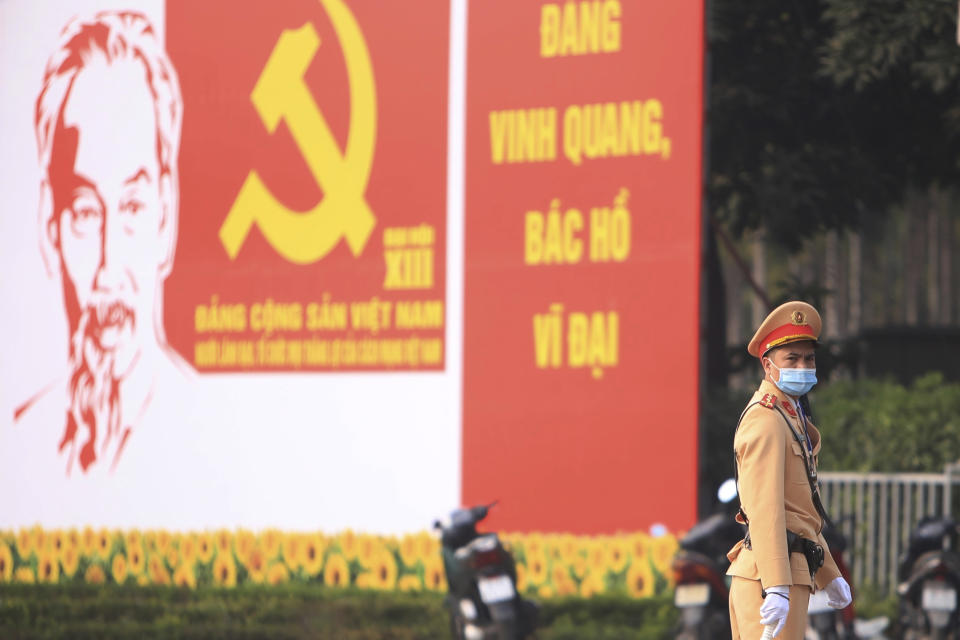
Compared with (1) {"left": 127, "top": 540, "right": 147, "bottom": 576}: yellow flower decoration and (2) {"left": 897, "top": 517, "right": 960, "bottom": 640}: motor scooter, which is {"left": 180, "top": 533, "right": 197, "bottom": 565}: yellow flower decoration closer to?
(1) {"left": 127, "top": 540, "right": 147, "bottom": 576}: yellow flower decoration

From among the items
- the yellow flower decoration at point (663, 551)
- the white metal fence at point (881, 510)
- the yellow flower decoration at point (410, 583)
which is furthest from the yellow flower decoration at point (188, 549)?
the white metal fence at point (881, 510)

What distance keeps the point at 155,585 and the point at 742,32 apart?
25.4 ft

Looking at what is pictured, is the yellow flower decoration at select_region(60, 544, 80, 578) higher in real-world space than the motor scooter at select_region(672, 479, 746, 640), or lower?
lower

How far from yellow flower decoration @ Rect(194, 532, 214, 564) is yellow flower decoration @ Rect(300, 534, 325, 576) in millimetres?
667

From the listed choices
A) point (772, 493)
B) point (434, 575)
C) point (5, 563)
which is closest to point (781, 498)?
point (772, 493)

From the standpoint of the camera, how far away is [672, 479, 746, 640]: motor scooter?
27.7 feet

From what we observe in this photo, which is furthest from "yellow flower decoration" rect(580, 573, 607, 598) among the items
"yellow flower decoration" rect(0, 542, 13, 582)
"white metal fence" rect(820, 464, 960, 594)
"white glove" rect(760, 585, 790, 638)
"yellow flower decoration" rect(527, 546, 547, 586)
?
"yellow flower decoration" rect(0, 542, 13, 582)

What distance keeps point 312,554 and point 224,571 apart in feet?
2.19

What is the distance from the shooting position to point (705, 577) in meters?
8.50

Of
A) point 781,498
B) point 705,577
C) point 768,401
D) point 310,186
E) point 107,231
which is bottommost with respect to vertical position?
point 705,577

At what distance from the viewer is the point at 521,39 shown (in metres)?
9.05

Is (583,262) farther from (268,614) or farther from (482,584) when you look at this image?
(268,614)

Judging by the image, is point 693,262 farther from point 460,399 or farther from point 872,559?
point 872,559

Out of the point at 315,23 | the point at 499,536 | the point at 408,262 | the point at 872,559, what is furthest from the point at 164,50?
the point at 872,559
